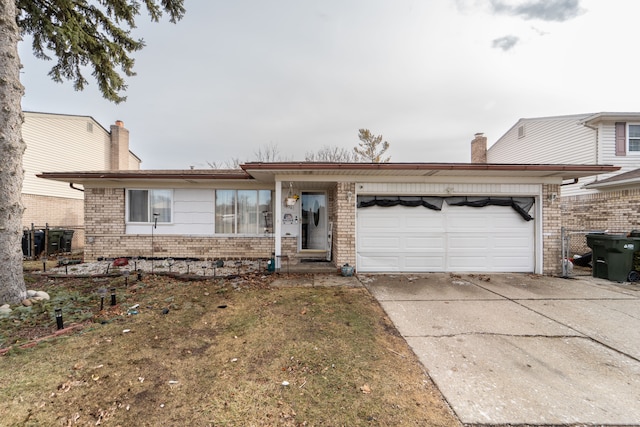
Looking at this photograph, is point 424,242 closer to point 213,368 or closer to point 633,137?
point 213,368

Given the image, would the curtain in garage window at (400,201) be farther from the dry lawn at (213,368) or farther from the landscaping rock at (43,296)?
the landscaping rock at (43,296)

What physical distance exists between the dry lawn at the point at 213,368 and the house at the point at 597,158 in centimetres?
886

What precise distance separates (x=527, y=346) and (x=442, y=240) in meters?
4.04

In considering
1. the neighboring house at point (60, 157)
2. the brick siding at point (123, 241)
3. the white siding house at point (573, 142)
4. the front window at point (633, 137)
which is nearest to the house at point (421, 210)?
the brick siding at point (123, 241)

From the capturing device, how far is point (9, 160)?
4.48 meters

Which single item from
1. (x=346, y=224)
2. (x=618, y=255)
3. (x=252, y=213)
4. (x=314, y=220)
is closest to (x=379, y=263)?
(x=346, y=224)

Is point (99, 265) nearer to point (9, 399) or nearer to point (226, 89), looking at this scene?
point (9, 399)

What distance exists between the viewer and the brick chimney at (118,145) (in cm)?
1521

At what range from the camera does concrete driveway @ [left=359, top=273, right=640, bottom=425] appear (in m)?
2.17

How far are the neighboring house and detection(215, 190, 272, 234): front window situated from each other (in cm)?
733

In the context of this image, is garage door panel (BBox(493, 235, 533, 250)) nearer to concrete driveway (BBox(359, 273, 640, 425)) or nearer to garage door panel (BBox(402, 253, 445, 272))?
concrete driveway (BBox(359, 273, 640, 425))

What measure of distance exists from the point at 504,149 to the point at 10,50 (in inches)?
753

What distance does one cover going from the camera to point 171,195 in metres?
8.47

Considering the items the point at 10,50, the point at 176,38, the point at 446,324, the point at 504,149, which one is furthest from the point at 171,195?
the point at 504,149
